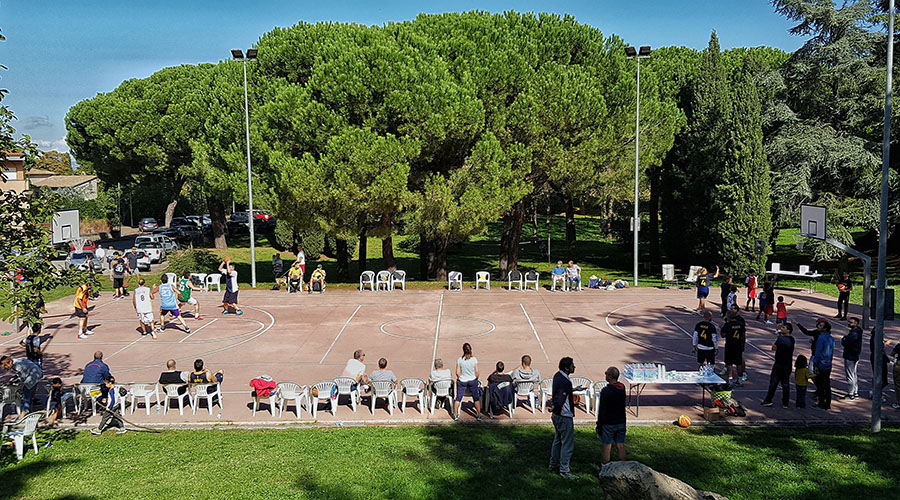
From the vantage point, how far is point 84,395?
41.9ft

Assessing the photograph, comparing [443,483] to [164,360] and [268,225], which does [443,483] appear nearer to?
[164,360]

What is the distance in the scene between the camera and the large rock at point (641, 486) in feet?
23.1

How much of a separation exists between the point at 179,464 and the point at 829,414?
456 inches

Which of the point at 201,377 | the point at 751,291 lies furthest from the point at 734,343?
the point at 201,377

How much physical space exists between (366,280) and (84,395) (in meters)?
15.8

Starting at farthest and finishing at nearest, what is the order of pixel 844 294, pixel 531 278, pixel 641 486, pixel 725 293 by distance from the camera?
pixel 531 278 < pixel 725 293 < pixel 844 294 < pixel 641 486

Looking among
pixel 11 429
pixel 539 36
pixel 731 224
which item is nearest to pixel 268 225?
pixel 539 36

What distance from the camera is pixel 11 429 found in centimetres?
1095

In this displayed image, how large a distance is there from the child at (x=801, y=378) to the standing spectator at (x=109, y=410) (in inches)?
498

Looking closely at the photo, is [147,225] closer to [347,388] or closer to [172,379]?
[172,379]

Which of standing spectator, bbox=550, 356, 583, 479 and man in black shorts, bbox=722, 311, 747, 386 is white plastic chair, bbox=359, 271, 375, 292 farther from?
standing spectator, bbox=550, 356, 583, 479

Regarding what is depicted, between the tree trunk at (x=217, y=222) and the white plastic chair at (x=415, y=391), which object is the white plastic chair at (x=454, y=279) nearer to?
the white plastic chair at (x=415, y=391)

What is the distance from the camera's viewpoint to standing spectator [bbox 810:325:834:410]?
1298 centimetres

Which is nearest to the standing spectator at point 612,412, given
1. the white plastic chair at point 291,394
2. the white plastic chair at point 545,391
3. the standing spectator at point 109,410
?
the white plastic chair at point 545,391
